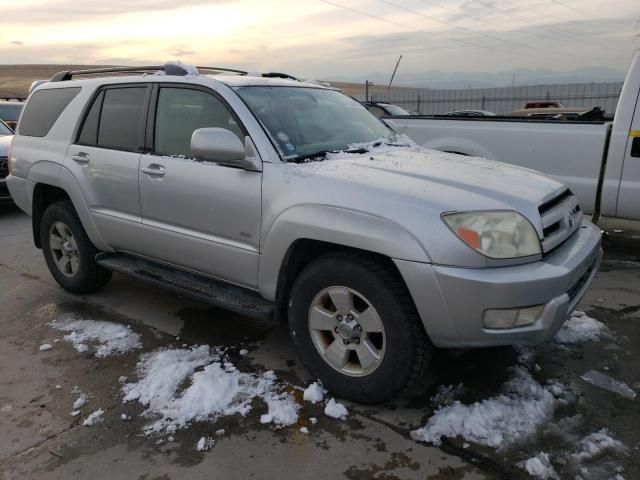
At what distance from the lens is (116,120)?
13.8ft

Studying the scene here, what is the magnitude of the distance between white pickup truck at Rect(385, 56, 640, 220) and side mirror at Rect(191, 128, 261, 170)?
2.37 m

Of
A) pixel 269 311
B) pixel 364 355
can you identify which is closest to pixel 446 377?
pixel 364 355

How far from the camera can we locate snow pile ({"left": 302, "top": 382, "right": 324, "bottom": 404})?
3.07 m

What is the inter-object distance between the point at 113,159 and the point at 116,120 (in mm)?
339

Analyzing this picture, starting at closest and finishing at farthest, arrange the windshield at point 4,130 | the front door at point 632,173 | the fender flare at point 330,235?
the fender flare at point 330,235
the front door at point 632,173
the windshield at point 4,130

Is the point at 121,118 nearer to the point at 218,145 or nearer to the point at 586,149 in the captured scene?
the point at 218,145

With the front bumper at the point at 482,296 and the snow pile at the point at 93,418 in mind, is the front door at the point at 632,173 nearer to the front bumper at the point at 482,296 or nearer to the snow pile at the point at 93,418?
the front bumper at the point at 482,296

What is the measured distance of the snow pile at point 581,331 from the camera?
12.4 feet

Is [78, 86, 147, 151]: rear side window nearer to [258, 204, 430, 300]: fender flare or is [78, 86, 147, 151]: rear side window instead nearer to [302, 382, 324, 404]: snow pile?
[258, 204, 430, 300]: fender flare

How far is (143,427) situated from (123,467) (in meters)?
0.31

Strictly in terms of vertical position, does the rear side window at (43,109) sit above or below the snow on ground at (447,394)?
above

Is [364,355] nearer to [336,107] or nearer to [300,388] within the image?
[300,388]

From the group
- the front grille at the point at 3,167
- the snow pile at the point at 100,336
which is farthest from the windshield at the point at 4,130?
the snow pile at the point at 100,336

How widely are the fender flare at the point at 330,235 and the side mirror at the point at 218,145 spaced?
44cm
